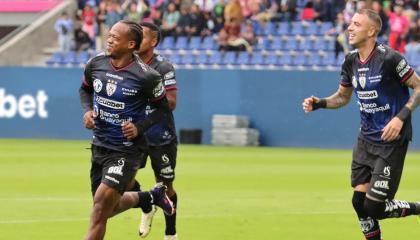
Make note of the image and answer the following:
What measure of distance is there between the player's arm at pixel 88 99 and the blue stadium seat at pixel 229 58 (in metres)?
21.3

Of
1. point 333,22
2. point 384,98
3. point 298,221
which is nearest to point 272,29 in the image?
point 333,22

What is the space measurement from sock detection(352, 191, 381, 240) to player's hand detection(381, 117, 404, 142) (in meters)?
0.67

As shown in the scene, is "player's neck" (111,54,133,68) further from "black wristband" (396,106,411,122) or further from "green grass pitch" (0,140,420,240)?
"green grass pitch" (0,140,420,240)

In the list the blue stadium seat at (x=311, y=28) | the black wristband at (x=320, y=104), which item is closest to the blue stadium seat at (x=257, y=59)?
the blue stadium seat at (x=311, y=28)

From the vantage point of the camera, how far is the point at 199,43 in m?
32.7

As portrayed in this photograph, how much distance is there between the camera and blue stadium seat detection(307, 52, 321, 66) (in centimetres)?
3027

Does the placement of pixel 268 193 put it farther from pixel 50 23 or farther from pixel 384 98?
pixel 50 23

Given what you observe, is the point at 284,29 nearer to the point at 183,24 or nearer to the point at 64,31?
the point at 183,24

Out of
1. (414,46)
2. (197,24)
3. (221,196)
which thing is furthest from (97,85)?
(197,24)

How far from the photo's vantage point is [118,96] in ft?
31.7

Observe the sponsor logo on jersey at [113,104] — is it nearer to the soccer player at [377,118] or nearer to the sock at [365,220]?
the soccer player at [377,118]

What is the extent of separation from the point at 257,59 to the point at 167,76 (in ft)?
64.9

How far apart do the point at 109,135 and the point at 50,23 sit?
2754cm

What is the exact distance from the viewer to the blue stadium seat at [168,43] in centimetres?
3319
